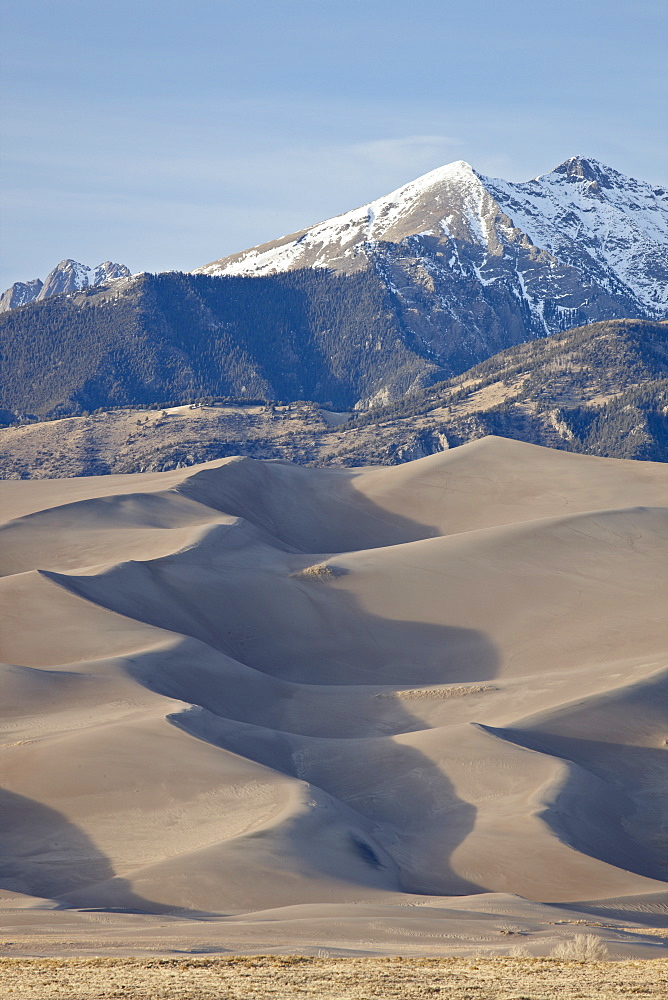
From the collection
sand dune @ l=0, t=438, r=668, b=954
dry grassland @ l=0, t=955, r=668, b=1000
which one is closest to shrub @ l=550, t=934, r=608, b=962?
dry grassland @ l=0, t=955, r=668, b=1000

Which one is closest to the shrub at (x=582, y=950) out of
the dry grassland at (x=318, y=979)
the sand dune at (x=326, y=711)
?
the dry grassland at (x=318, y=979)

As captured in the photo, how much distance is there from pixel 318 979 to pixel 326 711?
107 feet

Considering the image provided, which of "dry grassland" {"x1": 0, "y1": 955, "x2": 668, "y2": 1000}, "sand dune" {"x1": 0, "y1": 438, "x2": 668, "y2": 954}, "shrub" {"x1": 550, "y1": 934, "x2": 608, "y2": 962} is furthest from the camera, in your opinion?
"sand dune" {"x1": 0, "y1": 438, "x2": 668, "y2": 954}

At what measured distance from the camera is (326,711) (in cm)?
5000

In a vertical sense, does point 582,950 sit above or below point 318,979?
below

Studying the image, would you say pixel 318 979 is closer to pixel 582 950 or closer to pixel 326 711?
pixel 582 950

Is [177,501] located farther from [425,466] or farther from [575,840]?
[575,840]

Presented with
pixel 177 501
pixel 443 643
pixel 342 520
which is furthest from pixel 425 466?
pixel 443 643

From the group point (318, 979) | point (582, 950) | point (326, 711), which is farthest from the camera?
point (326, 711)

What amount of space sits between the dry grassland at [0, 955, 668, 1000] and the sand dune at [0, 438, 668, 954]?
1900 mm

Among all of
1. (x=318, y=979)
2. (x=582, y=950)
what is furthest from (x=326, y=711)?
(x=318, y=979)

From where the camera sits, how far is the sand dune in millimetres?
27125

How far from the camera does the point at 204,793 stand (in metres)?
32.5

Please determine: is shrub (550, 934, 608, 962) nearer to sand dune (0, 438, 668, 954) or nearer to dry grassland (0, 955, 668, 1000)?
dry grassland (0, 955, 668, 1000)
